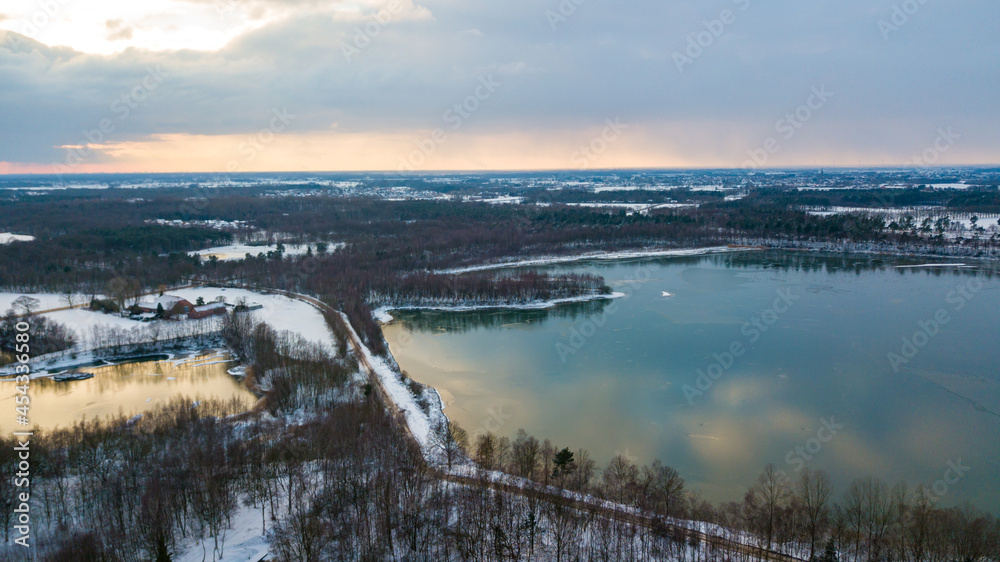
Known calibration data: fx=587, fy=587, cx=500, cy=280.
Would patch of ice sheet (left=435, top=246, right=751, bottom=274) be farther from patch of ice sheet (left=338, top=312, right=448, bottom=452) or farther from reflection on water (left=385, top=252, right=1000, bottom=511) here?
patch of ice sheet (left=338, top=312, right=448, bottom=452)

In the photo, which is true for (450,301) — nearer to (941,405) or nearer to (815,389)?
(815,389)

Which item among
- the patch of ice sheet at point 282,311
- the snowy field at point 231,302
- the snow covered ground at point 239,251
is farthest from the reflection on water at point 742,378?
the snow covered ground at point 239,251

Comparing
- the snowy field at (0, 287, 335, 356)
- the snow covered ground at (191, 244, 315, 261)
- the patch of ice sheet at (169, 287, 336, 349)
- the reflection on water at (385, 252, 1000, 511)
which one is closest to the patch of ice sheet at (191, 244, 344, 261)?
the snow covered ground at (191, 244, 315, 261)

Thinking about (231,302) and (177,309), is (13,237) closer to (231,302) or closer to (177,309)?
(231,302)

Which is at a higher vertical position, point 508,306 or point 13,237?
point 13,237

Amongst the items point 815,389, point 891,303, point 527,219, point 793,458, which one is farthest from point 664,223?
point 793,458


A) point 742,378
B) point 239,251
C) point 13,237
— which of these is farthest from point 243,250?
point 742,378
